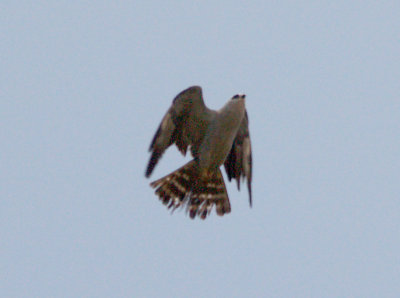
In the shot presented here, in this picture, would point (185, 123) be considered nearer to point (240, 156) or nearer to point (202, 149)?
point (202, 149)

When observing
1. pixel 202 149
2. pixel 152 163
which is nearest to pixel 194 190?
pixel 202 149

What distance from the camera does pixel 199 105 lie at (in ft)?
40.1

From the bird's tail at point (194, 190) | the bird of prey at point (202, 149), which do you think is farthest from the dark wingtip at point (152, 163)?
the bird's tail at point (194, 190)

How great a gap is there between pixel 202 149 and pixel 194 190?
2.60ft

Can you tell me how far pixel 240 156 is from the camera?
43.3 ft

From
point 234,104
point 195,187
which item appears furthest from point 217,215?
point 234,104

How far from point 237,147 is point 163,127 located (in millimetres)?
1765

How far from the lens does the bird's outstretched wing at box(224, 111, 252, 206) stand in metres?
13.1

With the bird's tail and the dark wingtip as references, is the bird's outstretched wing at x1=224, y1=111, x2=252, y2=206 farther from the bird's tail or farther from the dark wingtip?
the dark wingtip

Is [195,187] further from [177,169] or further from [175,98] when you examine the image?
[175,98]

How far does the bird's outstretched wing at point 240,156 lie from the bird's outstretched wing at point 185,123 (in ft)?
2.95

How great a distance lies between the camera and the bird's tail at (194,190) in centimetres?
1273

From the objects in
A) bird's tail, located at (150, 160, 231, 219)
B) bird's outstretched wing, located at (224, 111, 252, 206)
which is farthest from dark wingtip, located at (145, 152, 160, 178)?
bird's outstretched wing, located at (224, 111, 252, 206)

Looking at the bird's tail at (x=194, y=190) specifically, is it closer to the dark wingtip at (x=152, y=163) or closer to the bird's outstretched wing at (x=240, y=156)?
the bird's outstretched wing at (x=240, y=156)
